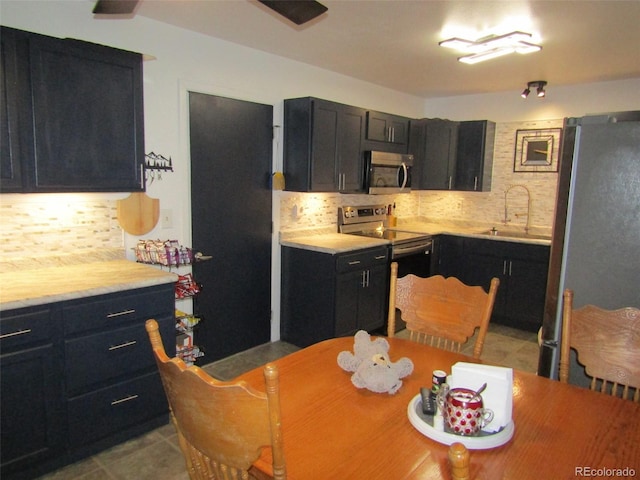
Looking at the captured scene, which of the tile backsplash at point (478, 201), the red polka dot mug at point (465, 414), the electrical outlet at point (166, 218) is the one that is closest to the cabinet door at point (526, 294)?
the tile backsplash at point (478, 201)

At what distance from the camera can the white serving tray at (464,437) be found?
1.12 meters

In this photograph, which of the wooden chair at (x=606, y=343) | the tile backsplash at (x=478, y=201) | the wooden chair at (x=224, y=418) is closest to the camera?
the wooden chair at (x=224, y=418)

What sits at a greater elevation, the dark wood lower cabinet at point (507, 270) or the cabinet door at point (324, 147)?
the cabinet door at point (324, 147)

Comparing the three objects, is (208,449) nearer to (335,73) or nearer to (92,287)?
(92,287)

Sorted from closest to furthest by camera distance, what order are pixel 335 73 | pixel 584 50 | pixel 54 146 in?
1. pixel 54 146
2. pixel 584 50
3. pixel 335 73

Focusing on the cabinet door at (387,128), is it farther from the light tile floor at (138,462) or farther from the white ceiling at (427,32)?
the light tile floor at (138,462)

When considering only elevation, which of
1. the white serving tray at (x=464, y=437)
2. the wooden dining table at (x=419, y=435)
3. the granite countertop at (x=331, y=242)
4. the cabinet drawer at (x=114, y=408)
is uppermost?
the granite countertop at (x=331, y=242)

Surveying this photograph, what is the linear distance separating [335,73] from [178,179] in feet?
6.39

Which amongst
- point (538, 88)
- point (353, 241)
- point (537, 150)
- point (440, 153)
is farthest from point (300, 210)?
point (537, 150)

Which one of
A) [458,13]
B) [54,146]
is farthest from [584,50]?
[54,146]

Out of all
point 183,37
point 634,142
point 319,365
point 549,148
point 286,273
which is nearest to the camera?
point 319,365

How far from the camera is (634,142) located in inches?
72.0

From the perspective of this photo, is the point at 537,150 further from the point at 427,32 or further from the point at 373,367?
the point at 373,367

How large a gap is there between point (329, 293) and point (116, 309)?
1.76 meters
